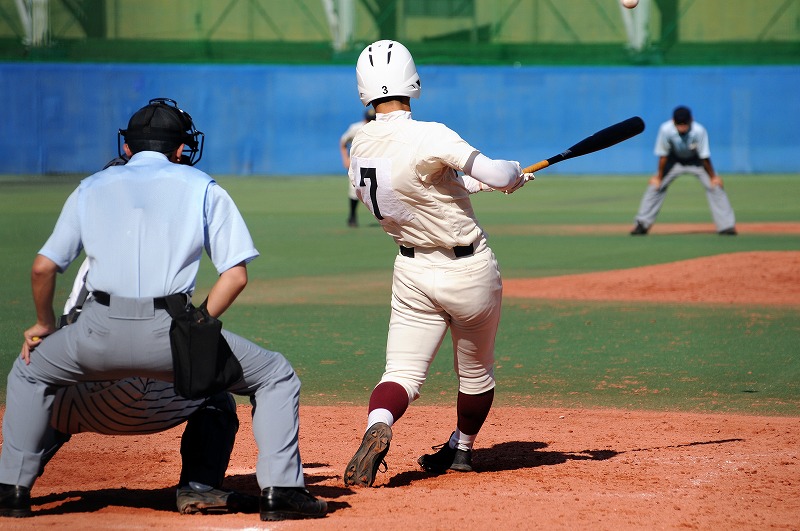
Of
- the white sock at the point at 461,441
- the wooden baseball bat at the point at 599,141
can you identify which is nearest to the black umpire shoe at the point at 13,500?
the white sock at the point at 461,441

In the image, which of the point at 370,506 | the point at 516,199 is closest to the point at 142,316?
the point at 370,506

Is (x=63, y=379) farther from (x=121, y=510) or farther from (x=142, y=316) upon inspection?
(x=121, y=510)

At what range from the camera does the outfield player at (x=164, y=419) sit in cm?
418

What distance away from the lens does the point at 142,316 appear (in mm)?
3896

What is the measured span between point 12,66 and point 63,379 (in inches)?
1143

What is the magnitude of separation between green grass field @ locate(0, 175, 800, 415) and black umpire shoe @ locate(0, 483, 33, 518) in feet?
10.3

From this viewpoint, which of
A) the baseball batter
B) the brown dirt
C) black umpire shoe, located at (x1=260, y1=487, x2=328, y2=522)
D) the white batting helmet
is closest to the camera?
black umpire shoe, located at (x1=260, y1=487, x2=328, y2=522)

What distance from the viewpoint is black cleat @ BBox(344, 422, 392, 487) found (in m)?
4.79

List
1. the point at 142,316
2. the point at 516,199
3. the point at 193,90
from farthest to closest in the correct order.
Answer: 1. the point at 193,90
2. the point at 516,199
3. the point at 142,316

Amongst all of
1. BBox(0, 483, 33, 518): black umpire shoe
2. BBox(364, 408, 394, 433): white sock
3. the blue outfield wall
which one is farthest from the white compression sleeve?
the blue outfield wall

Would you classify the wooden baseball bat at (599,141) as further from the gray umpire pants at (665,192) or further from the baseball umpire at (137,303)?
the gray umpire pants at (665,192)

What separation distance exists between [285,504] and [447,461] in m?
1.43

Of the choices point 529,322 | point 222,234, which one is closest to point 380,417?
point 222,234

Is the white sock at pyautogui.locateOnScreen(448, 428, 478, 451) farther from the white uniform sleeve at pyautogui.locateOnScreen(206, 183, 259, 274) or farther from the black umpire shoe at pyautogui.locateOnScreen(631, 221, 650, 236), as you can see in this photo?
the black umpire shoe at pyautogui.locateOnScreen(631, 221, 650, 236)
